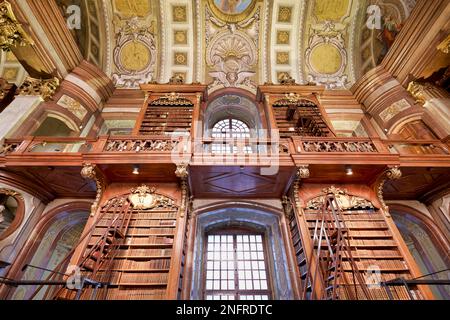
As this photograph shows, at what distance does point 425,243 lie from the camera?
5.53 m

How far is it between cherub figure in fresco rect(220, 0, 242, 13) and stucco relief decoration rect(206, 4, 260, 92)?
1.46ft

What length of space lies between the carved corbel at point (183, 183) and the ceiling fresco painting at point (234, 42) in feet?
16.7

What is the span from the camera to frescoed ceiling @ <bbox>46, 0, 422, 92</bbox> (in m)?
8.68

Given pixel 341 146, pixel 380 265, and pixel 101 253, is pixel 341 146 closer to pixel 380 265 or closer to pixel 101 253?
pixel 380 265

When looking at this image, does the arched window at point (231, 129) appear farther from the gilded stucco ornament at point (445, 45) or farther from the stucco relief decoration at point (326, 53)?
the gilded stucco ornament at point (445, 45)

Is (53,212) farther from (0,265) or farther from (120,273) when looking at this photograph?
(120,273)

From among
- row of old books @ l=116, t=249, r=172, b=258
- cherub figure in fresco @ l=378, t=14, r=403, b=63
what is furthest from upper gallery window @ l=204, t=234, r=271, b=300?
cherub figure in fresco @ l=378, t=14, r=403, b=63

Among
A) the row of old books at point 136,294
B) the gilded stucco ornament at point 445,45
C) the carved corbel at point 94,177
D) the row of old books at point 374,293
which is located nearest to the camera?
the row of old books at point 374,293

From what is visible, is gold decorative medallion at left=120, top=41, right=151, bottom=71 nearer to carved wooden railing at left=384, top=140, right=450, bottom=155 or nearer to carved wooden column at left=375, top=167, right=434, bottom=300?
carved wooden railing at left=384, top=140, right=450, bottom=155

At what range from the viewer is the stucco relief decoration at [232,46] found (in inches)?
356

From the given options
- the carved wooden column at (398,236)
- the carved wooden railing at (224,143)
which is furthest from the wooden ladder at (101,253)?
the carved wooden column at (398,236)
